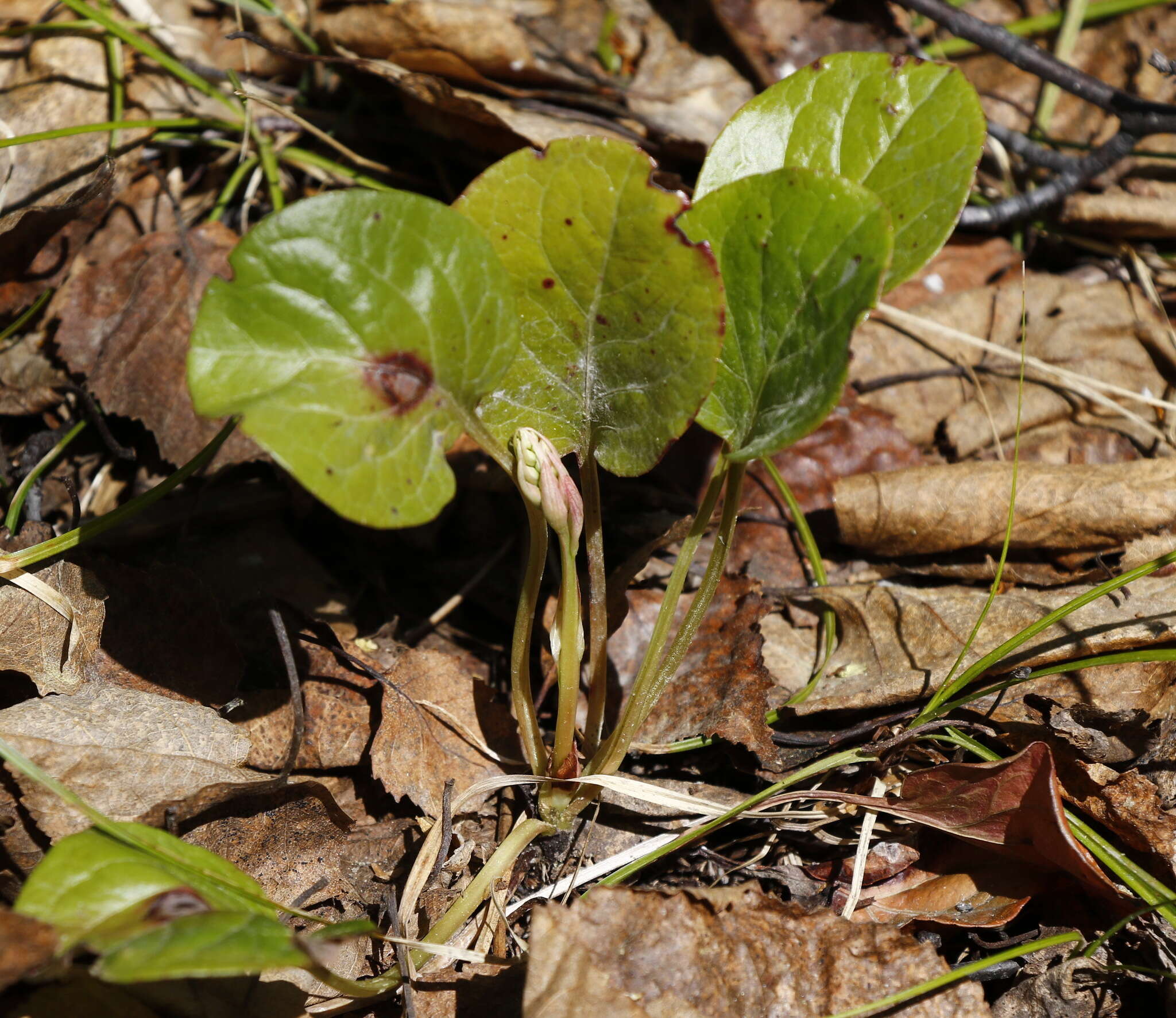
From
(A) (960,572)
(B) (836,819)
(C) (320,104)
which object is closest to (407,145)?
(C) (320,104)

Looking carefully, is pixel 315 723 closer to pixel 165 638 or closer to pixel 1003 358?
pixel 165 638

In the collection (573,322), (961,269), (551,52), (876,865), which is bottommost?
(876,865)

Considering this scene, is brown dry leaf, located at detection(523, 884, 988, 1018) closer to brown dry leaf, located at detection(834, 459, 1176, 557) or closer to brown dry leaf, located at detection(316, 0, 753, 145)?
brown dry leaf, located at detection(834, 459, 1176, 557)

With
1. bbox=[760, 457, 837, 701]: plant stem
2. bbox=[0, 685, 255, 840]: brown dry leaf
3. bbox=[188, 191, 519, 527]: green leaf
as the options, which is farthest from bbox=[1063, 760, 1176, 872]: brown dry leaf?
bbox=[0, 685, 255, 840]: brown dry leaf

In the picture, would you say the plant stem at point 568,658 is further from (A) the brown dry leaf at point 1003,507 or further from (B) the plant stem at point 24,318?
(B) the plant stem at point 24,318

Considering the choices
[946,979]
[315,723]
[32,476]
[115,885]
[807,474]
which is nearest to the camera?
[115,885]

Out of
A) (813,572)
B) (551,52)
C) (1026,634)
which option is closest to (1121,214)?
(813,572)

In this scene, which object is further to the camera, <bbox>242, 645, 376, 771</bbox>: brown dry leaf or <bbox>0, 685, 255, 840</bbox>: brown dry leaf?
<bbox>242, 645, 376, 771</bbox>: brown dry leaf

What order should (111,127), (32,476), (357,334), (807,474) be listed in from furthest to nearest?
(807,474), (111,127), (32,476), (357,334)
